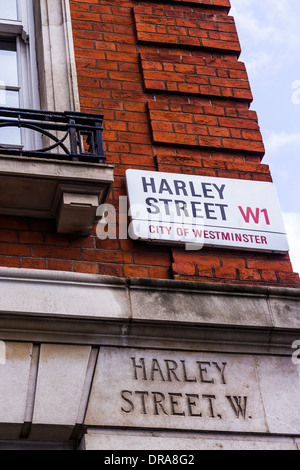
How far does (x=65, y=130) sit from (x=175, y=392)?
5.86ft

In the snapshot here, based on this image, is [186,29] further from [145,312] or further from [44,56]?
[145,312]

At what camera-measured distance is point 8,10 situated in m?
6.34

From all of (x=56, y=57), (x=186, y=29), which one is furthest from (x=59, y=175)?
(x=186, y=29)

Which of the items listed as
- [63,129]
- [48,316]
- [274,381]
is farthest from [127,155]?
[274,381]

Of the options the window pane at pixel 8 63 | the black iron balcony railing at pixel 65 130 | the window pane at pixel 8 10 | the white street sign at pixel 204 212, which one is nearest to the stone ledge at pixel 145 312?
the white street sign at pixel 204 212

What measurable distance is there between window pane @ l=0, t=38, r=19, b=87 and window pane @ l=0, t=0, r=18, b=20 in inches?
8.1

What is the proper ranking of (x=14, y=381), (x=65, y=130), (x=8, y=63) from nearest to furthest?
(x=14, y=381)
(x=65, y=130)
(x=8, y=63)

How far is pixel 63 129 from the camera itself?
516 cm

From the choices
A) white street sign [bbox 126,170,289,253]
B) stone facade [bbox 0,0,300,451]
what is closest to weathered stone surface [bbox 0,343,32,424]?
stone facade [bbox 0,0,300,451]

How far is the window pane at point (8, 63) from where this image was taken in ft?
19.4

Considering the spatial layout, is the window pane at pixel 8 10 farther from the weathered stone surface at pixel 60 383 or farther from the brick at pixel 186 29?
the weathered stone surface at pixel 60 383

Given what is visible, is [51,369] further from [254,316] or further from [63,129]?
[63,129]

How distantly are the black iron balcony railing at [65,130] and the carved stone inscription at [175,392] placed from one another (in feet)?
4.11

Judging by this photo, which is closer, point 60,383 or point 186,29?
point 60,383
